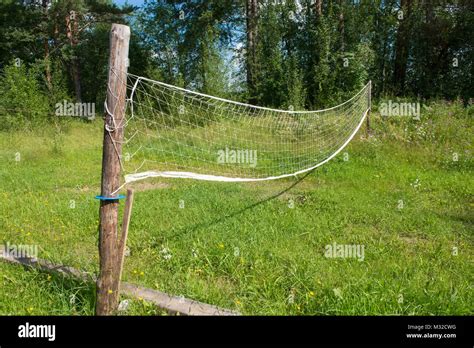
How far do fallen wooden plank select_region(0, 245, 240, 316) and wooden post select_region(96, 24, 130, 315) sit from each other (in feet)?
1.01

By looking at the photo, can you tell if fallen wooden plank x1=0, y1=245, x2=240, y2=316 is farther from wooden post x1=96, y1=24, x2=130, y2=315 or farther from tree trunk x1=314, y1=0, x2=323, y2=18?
tree trunk x1=314, y1=0, x2=323, y2=18

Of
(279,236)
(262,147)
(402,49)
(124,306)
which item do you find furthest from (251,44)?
(124,306)

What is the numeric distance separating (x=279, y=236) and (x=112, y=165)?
2.51 meters

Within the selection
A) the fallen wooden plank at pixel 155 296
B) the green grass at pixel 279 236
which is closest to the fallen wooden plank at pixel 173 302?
the fallen wooden plank at pixel 155 296

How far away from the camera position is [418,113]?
10.9 metres

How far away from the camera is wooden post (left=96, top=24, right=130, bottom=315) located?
2.57 meters

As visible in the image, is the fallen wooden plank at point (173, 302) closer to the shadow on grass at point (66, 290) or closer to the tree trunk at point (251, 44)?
the shadow on grass at point (66, 290)

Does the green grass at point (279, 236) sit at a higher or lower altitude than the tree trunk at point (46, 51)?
lower

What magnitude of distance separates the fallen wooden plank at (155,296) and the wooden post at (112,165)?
1.01 feet

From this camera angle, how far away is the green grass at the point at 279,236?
309cm

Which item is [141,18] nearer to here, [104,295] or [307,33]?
[307,33]

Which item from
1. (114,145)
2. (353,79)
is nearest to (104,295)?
(114,145)

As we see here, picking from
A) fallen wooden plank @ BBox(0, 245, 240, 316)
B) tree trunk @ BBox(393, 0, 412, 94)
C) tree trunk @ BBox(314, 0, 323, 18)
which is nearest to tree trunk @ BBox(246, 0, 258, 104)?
tree trunk @ BBox(314, 0, 323, 18)
